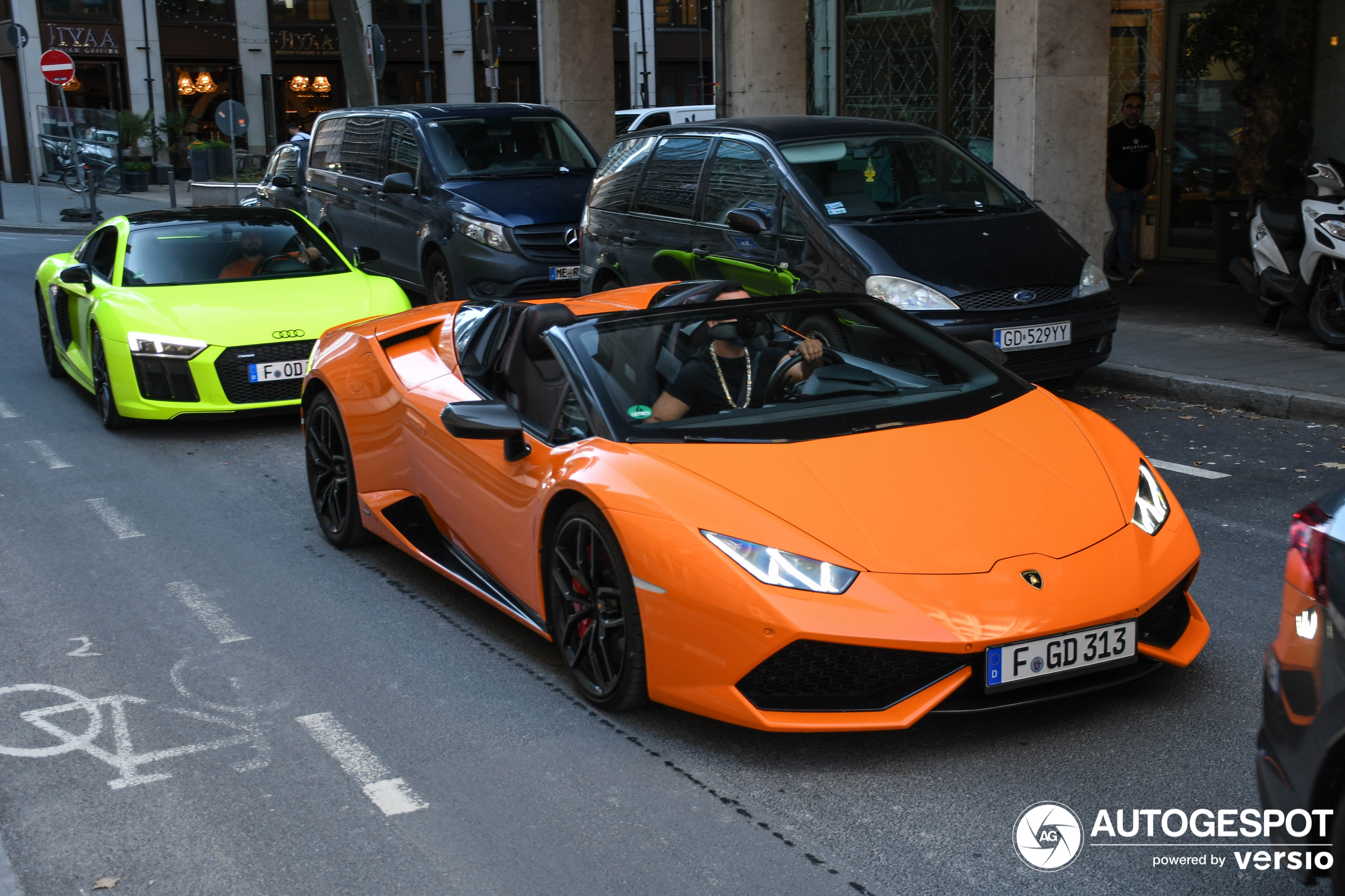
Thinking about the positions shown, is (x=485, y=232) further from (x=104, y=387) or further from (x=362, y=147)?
(x=104, y=387)

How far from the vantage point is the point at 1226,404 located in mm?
8953

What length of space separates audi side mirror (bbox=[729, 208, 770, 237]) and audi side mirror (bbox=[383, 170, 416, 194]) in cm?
452

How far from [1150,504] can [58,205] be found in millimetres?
32932

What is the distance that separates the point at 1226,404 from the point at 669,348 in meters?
5.42

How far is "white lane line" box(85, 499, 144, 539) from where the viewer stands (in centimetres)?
684

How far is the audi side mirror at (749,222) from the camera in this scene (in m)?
9.05

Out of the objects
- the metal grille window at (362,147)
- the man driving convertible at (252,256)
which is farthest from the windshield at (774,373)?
the metal grille window at (362,147)

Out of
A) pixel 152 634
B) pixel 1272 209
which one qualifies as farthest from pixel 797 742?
pixel 1272 209

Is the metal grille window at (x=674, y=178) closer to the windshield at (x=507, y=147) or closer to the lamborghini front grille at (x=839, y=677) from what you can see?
the windshield at (x=507, y=147)

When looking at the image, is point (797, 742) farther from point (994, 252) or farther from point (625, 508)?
point (994, 252)

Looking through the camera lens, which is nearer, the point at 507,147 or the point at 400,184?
the point at 400,184

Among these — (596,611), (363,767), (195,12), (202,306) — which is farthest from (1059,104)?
(195,12)

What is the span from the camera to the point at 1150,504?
14.2 ft

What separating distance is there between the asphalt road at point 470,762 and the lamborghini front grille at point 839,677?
0.73 feet
